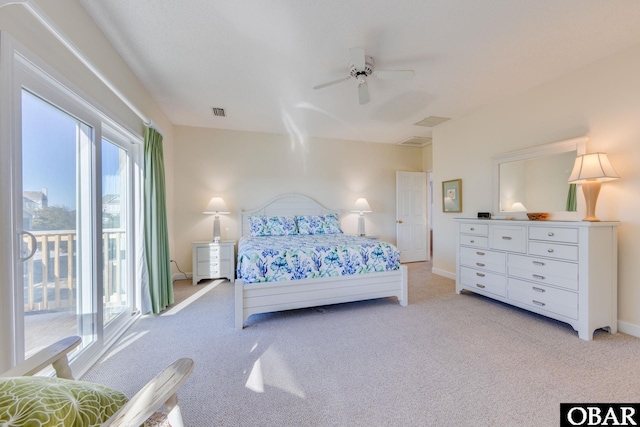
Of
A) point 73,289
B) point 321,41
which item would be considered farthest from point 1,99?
point 321,41

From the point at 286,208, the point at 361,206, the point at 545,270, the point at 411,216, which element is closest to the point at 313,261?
the point at 286,208

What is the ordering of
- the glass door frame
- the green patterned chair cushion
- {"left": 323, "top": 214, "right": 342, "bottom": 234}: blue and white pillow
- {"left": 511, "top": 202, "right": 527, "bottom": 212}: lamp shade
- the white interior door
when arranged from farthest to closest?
the white interior door → {"left": 323, "top": 214, "right": 342, "bottom": 234}: blue and white pillow → {"left": 511, "top": 202, "right": 527, "bottom": 212}: lamp shade → the glass door frame → the green patterned chair cushion

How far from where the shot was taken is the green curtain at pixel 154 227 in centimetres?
284

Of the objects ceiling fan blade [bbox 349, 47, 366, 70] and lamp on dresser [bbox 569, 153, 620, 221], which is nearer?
ceiling fan blade [bbox 349, 47, 366, 70]

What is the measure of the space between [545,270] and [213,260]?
4.20 meters

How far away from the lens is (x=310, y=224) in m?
4.53

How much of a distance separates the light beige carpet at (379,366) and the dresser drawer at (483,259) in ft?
1.59

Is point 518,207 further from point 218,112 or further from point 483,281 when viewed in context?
point 218,112

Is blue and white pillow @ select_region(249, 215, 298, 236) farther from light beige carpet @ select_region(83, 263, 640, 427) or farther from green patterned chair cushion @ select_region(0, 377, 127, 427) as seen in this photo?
Answer: green patterned chair cushion @ select_region(0, 377, 127, 427)

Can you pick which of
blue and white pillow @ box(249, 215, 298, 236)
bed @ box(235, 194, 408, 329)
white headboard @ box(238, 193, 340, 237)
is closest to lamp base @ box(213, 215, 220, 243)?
white headboard @ box(238, 193, 340, 237)

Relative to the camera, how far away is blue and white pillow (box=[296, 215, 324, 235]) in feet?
Result: 14.6

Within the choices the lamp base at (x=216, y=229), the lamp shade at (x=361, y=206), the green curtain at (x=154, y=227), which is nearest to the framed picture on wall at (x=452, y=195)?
the lamp shade at (x=361, y=206)

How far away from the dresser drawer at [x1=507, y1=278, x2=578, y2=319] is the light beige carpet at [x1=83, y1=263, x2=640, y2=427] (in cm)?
17

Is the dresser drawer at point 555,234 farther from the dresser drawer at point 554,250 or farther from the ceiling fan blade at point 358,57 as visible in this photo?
the ceiling fan blade at point 358,57
